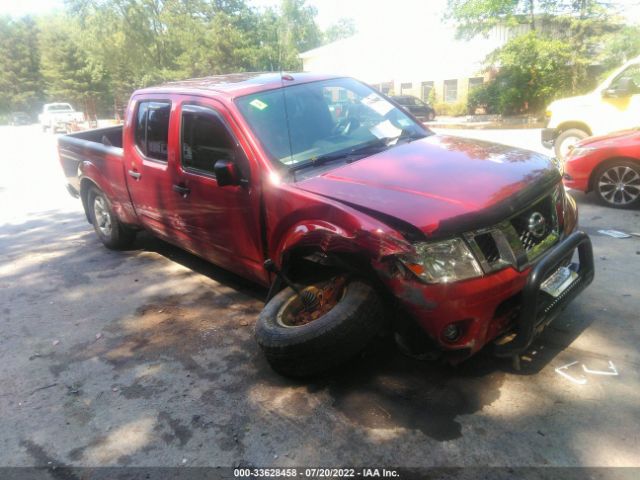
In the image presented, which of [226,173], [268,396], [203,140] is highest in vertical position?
[203,140]

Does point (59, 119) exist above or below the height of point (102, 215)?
below

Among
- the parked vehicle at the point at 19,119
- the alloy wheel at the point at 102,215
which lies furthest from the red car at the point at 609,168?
the parked vehicle at the point at 19,119

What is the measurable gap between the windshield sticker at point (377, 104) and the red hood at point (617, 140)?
3.38 m

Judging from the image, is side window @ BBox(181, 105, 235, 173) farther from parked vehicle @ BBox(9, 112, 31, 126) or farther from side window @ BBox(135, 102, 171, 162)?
parked vehicle @ BBox(9, 112, 31, 126)

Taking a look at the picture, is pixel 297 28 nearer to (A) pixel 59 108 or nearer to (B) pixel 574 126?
(A) pixel 59 108

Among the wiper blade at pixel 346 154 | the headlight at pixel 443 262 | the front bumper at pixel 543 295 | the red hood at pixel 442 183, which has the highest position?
the wiper blade at pixel 346 154

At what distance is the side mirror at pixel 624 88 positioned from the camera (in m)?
8.04

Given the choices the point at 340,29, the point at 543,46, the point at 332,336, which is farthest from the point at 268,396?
the point at 340,29

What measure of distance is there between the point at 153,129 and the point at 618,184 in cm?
538

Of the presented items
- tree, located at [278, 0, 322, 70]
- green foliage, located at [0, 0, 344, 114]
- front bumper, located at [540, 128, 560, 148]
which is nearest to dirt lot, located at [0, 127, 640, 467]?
front bumper, located at [540, 128, 560, 148]

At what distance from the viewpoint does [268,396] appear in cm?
308

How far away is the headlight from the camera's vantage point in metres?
2.56

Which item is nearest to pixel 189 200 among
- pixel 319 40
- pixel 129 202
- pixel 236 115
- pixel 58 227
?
pixel 236 115

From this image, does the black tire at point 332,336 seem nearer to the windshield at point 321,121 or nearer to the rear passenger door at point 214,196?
the rear passenger door at point 214,196
